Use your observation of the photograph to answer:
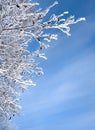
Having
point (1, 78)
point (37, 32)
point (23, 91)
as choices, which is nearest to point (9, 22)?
point (37, 32)

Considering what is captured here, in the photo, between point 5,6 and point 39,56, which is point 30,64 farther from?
point 5,6

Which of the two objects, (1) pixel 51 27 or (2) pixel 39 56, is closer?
(1) pixel 51 27

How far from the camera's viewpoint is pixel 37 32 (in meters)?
9.43

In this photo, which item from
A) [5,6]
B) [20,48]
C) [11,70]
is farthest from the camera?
[20,48]

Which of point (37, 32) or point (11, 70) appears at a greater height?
point (37, 32)

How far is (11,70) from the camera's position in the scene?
9.16 metres

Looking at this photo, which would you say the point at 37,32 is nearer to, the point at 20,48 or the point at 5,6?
the point at 20,48

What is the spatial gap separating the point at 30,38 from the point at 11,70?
Answer: 1307 mm

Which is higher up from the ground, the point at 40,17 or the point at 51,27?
the point at 40,17

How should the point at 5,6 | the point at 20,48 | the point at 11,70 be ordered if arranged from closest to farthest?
the point at 5,6
the point at 11,70
the point at 20,48

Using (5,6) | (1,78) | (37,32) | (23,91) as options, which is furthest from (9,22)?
(23,91)

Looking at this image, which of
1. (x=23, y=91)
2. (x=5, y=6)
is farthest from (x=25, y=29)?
(x=23, y=91)

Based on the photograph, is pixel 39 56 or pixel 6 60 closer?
pixel 6 60

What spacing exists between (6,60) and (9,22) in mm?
1250
